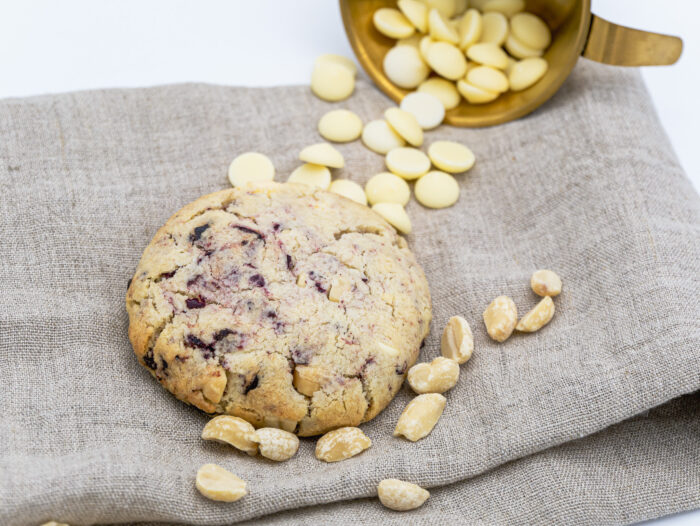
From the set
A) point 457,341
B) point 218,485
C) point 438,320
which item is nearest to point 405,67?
point 438,320

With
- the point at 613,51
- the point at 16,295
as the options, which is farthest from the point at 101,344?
the point at 613,51

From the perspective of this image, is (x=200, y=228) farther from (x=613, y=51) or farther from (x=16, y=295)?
(x=613, y=51)

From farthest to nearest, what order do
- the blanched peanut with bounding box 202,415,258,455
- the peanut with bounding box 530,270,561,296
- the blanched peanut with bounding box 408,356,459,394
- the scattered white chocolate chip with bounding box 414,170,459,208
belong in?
the scattered white chocolate chip with bounding box 414,170,459,208 → the peanut with bounding box 530,270,561,296 → the blanched peanut with bounding box 408,356,459,394 → the blanched peanut with bounding box 202,415,258,455

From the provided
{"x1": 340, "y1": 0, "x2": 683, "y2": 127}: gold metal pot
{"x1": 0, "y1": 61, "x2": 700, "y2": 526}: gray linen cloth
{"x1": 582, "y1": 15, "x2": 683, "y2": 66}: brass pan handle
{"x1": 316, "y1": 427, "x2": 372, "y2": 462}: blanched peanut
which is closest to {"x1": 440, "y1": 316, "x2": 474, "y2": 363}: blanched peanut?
{"x1": 0, "y1": 61, "x2": 700, "y2": 526}: gray linen cloth

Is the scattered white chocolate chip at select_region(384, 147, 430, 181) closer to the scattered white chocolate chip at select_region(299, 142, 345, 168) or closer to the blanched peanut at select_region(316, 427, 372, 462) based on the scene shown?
the scattered white chocolate chip at select_region(299, 142, 345, 168)

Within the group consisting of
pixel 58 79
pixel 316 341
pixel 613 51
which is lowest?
pixel 58 79

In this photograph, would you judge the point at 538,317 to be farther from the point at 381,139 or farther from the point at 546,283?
the point at 381,139

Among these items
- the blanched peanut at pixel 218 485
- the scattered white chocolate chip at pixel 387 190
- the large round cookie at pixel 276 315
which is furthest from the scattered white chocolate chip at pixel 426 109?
the blanched peanut at pixel 218 485
